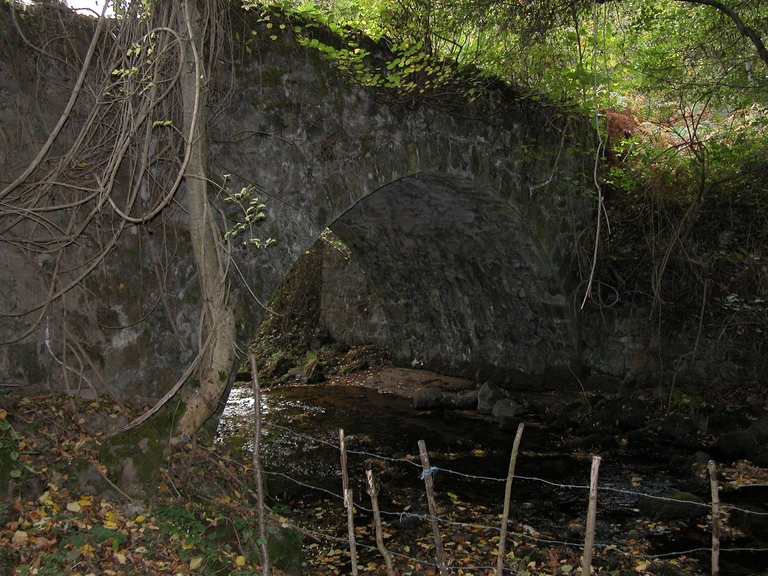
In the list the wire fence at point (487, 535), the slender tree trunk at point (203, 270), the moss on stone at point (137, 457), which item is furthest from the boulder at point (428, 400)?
the moss on stone at point (137, 457)

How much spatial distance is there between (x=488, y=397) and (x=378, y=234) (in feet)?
9.77

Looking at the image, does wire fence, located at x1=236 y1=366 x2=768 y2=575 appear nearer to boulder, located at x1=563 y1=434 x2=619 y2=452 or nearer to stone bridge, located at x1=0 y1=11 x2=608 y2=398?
boulder, located at x1=563 y1=434 x2=619 y2=452

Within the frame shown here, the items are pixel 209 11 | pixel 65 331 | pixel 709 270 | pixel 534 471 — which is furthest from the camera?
pixel 709 270

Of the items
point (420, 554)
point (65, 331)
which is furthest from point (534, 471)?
point (65, 331)

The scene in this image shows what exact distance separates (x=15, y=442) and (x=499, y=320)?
24.6 feet

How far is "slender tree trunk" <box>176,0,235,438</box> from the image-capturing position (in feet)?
14.3

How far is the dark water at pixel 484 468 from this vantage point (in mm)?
5008

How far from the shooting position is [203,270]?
14.4 ft

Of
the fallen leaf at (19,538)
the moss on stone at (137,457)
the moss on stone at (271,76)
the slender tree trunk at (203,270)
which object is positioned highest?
the moss on stone at (271,76)

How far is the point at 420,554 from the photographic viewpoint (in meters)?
4.64

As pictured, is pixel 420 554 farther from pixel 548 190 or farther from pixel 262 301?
pixel 548 190

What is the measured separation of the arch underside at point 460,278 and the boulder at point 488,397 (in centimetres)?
78

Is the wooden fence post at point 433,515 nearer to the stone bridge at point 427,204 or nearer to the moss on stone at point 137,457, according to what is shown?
the moss on stone at point 137,457

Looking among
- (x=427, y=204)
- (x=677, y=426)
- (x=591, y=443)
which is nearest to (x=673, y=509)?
(x=591, y=443)
